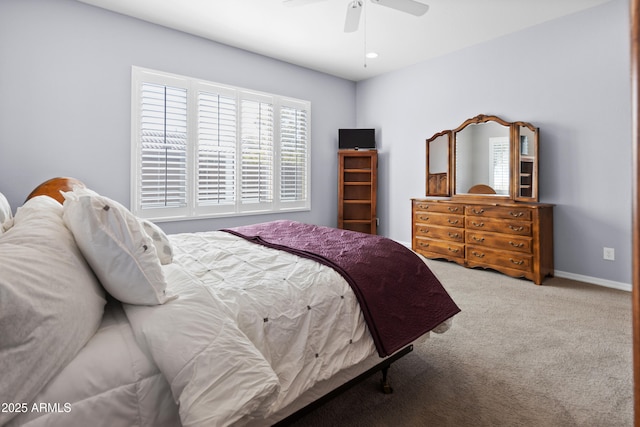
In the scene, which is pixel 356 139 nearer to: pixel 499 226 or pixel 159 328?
pixel 499 226

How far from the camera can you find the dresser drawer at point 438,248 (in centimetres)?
425

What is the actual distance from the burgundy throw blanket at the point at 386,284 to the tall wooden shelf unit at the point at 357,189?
3230 millimetres

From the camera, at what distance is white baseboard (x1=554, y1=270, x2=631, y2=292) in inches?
133

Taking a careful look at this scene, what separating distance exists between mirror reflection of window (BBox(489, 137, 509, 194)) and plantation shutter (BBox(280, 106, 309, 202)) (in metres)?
2.57

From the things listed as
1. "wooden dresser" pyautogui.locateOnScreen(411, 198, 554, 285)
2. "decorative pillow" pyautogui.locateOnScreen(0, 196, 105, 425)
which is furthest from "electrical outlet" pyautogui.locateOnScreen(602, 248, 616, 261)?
"decorative pillow" pyautogui.locateOnScreen(0, 196, 105, 425)

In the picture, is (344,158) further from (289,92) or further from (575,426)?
(575,426)

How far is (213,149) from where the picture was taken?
4.24 m

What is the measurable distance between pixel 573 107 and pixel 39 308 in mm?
4617

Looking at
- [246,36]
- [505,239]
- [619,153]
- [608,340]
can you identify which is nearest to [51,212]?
[608,340]

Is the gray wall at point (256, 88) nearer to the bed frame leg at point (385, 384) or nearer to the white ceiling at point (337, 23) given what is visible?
the white ceiling at point (337, 23)

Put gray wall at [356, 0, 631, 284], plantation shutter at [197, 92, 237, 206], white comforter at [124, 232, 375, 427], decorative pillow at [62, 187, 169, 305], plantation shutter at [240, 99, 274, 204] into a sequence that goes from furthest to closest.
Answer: plantation shutter at [240, 99, 274, 204]
plantation shutter at [197, 92, 237, 206]
gray wall at [356, 0, 631, 284]
decorative pillow at [62, 187, 169, 305]
white comforter at [124, 232, 375, 427]

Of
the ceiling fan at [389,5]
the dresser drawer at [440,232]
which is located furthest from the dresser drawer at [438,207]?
the ceiling fan at [389,5]

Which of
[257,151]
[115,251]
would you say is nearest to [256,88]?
[257,151]

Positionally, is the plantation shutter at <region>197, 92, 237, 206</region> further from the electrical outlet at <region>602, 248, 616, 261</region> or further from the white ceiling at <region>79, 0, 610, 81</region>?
the electrical outlet at <region>602, 248, 616, 261</region>
